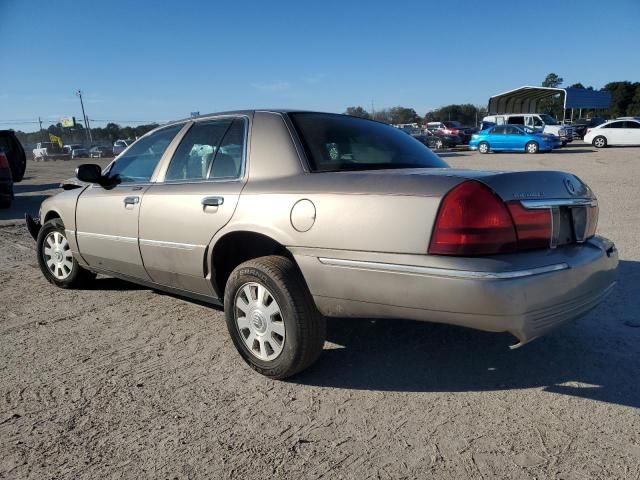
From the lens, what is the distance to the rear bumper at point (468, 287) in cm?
217

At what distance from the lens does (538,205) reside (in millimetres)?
2361

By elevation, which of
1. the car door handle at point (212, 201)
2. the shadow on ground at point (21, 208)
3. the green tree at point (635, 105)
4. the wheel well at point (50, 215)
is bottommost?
the shadow on ground at point (21, 208)

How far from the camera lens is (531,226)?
233 centimetres

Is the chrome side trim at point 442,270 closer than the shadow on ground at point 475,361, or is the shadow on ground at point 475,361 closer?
the chrome side trim at point 442,270

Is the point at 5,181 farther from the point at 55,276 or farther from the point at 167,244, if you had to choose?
the point at 167,244

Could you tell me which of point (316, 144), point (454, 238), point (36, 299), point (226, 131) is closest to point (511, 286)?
point (454, 238)

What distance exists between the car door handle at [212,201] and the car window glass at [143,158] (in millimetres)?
872

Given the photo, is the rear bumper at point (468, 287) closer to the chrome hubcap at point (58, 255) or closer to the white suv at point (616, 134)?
the chrome hubcap at point (58, 255)

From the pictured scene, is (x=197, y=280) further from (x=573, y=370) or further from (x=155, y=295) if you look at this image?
(x=573, y=370)

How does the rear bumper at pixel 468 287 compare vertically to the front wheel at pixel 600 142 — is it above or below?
above

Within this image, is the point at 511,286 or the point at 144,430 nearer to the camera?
the point at 511,286

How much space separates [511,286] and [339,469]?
1.08 m

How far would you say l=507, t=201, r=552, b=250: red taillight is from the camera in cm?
228

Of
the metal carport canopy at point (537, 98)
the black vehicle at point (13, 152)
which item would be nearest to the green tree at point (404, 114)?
the metal carport canopy at point (537, 98)
